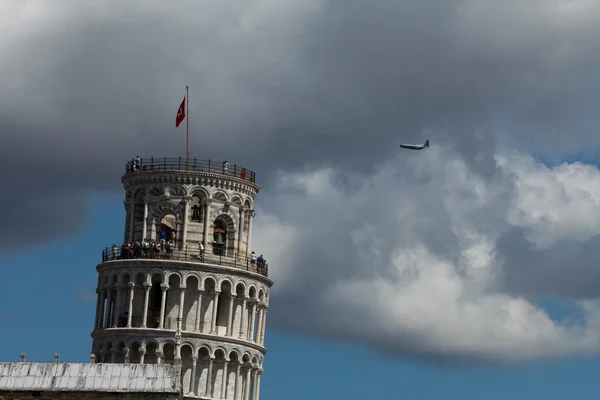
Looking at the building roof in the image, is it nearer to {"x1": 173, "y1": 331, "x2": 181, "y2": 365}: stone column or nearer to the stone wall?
the stone wall

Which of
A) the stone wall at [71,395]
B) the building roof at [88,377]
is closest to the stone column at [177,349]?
the building roof at [88,377]

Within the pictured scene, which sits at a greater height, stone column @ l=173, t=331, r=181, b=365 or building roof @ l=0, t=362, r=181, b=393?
stone column @ l=173, t=331, r=181, b=365

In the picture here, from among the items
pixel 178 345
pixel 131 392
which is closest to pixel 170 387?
pixel 131 392

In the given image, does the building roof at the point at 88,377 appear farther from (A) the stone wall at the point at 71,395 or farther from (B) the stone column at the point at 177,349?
(B) the stone column at the point at 177,349

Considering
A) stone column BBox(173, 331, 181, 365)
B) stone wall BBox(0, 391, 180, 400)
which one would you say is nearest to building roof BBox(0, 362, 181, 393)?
stone wall BBox(0, 391, 180, 400)

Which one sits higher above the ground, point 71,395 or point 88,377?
point 88,377

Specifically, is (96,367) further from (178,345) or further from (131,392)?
(178,345)

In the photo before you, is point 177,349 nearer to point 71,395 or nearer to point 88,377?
point 88,377

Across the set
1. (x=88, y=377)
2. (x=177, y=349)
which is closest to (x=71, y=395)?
(x=88, y=377)
